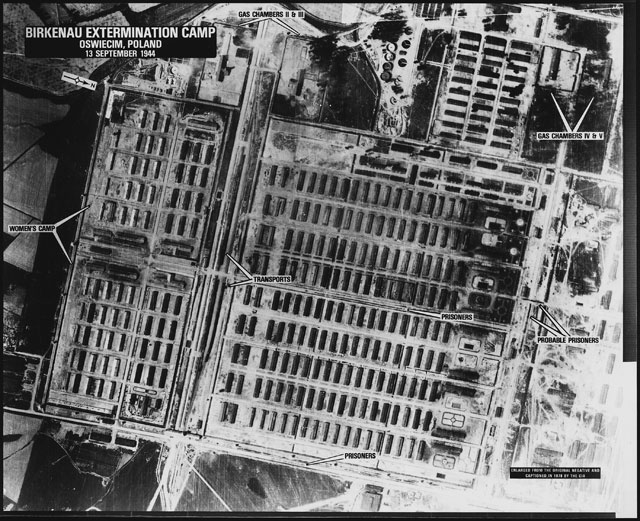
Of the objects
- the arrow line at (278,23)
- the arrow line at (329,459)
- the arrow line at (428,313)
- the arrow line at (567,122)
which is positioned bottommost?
the arrow line at (329,459)

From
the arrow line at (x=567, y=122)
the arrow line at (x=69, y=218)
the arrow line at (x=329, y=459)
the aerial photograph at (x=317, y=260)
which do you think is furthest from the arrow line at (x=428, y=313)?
the arrow line at (x=69, y=218)

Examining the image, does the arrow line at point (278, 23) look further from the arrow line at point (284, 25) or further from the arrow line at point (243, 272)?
the arrow line at point (243, 272)

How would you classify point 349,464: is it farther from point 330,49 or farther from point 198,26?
point 198,26

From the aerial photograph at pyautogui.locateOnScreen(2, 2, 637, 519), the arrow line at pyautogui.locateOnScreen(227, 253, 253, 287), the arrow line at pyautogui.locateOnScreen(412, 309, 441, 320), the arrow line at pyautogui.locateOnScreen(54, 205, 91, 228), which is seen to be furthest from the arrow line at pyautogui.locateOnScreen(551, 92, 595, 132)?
the arrow line at pyautogui.locateOnScreen(54, 205, 91, 228)

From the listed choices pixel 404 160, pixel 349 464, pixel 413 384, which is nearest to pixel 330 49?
pixel 404 160

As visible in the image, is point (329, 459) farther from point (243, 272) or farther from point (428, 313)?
point (243, 272)

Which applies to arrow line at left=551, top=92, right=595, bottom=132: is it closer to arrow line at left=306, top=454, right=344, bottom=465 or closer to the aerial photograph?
the aerial photograph

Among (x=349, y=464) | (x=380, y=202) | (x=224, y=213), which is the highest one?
(x=380, y=202)

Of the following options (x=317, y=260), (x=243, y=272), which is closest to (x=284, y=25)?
(x=317, y=260)
